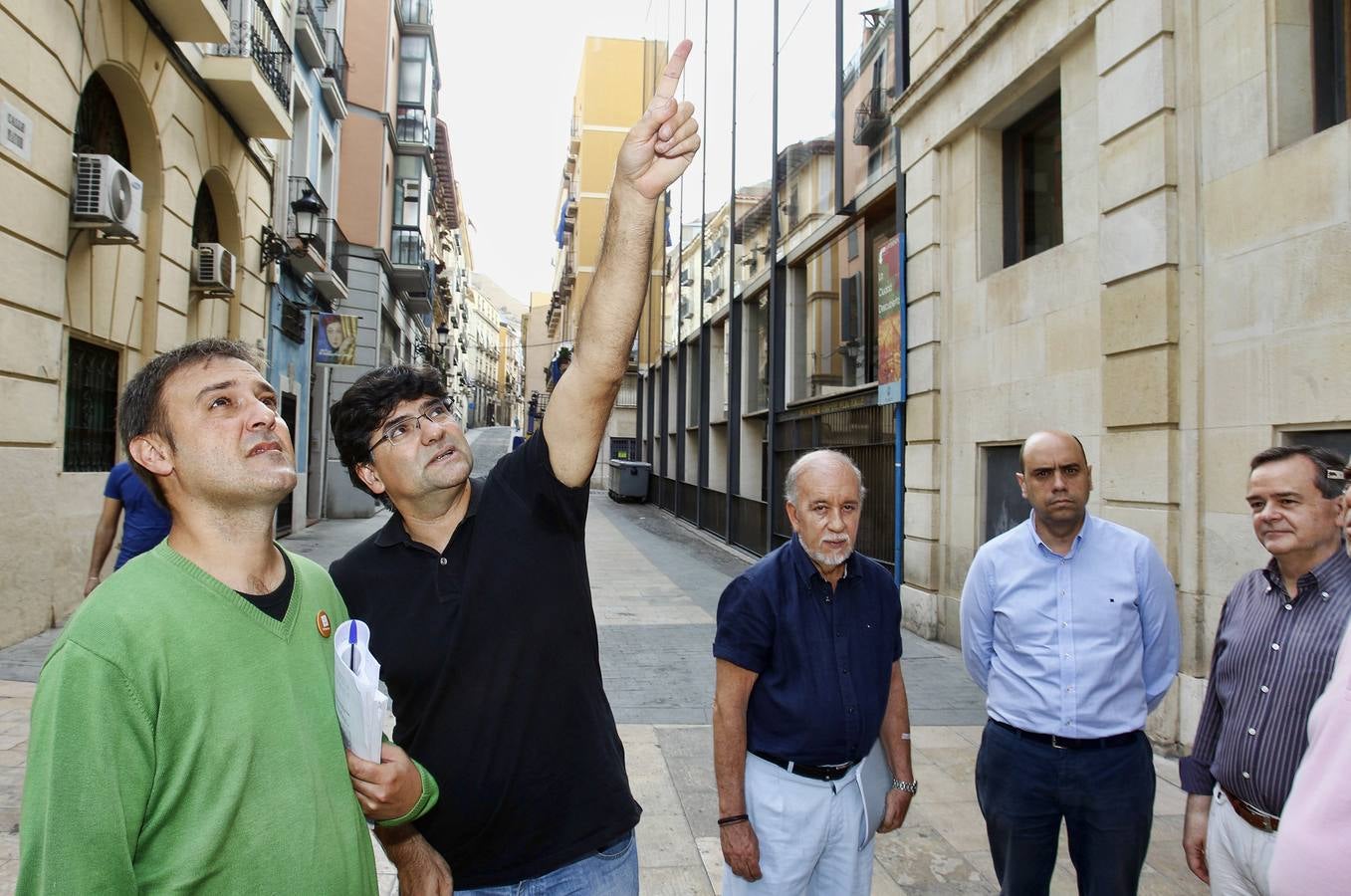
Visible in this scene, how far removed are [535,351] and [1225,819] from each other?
96.4m

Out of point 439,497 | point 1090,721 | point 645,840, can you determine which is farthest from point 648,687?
point 439,497

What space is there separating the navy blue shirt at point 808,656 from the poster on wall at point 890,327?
23.6ft

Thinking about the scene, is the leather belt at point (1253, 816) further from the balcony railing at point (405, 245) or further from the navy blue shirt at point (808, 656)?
the balcony railing at point (405, 245)

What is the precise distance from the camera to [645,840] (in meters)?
4.17

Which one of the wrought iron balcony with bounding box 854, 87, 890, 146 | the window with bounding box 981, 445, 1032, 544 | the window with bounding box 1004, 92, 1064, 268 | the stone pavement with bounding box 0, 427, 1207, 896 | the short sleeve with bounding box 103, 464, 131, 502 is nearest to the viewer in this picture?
the stone pavement with bounding box 0, 427, 1207, 896

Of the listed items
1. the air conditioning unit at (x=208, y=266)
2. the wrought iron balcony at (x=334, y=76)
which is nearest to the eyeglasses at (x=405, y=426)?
the air conditioning unit at (x=208, y=266)

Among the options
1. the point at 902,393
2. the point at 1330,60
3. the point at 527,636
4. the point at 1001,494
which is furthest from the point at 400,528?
the point at 902,393

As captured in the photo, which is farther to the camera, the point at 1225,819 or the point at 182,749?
the point at 1225,819

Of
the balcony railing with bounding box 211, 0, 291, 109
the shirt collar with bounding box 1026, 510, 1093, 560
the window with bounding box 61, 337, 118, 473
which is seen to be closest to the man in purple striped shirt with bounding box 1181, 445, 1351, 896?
the shirt collar with bounding box 1026, 510, 1093, 560

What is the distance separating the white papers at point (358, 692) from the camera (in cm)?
162

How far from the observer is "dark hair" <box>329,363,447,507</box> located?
218 cm

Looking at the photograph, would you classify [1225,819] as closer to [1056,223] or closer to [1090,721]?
[1090,721]

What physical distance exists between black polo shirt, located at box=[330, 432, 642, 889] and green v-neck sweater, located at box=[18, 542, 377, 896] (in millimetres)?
266

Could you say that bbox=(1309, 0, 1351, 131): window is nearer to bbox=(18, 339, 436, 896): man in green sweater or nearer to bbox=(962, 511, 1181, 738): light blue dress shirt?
bbox=(962, 511, 1181, 738): light blue dress shirt
